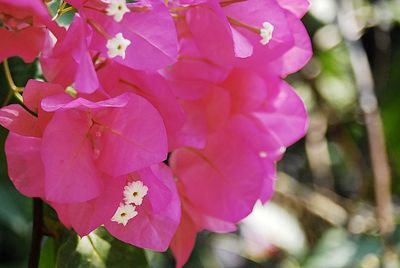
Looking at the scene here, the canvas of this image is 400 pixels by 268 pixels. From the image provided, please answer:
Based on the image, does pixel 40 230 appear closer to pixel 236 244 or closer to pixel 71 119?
pixel 71 119

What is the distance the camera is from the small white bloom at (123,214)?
527 millimetres

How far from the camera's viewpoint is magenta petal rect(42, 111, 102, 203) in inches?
19.5

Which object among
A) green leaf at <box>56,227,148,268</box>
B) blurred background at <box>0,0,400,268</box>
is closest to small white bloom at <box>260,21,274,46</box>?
green leaf at <box>56,227,148,268</box>

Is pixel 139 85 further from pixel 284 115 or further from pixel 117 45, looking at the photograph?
pixel 284 115

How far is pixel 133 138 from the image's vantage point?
517 millimetres

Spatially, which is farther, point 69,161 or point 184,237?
point 184,237

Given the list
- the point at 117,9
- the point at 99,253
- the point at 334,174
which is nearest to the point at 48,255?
the point at 99,253

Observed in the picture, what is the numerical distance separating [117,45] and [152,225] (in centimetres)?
13

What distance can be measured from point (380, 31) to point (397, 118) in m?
0.22

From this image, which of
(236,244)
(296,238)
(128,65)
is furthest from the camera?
(236,244)

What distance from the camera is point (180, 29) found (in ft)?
1.93

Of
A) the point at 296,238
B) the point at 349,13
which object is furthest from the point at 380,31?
the point at 296,238

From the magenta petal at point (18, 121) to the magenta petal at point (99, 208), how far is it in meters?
0.06

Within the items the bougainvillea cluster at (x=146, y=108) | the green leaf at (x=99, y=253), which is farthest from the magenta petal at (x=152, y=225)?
the green leaf at (x=99, y=253)
